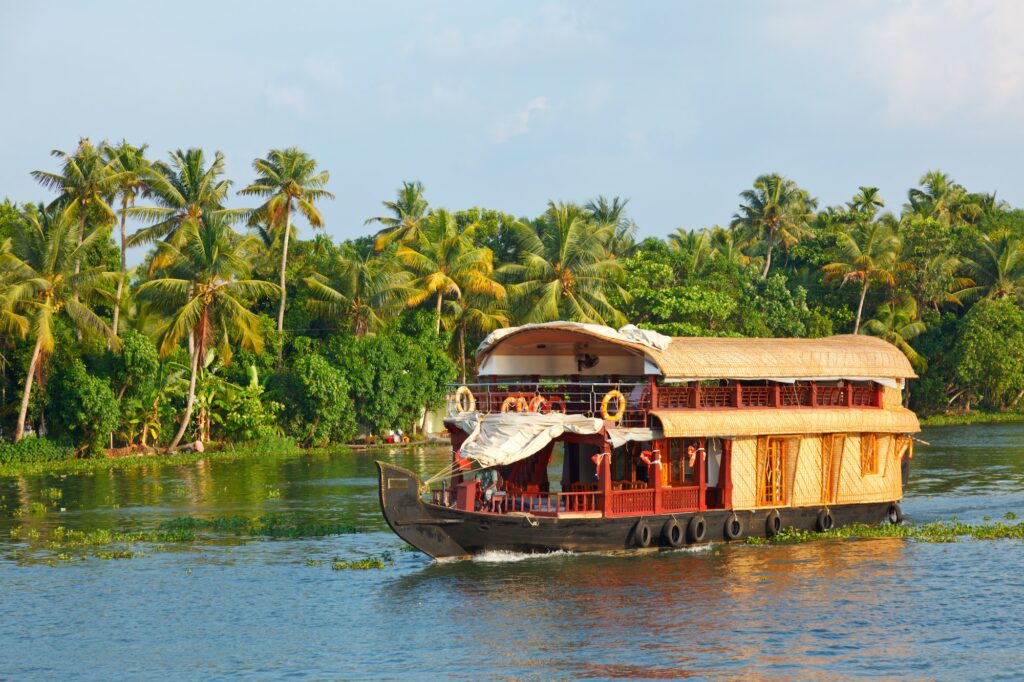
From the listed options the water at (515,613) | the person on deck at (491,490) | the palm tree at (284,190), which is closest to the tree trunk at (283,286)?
the palm tree at (284,190)

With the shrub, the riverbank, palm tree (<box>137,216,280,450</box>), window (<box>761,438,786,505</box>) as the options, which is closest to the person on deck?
window (<box>761,438,786,505</box>)

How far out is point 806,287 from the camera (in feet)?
212

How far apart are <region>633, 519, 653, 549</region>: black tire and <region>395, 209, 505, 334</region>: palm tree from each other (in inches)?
1114

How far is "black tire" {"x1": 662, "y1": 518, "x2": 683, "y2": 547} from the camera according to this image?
76.6 ft

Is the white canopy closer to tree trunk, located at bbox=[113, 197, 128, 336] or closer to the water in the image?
the water

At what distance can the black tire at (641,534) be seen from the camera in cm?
2302

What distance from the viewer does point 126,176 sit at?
44.5m

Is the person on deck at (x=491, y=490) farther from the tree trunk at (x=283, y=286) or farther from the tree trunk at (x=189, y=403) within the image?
the tree trunk at (x=283, y=286)

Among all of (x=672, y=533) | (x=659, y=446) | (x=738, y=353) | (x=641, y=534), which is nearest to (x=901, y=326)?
(x=738, y=353)

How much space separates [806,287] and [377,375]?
1008 inches

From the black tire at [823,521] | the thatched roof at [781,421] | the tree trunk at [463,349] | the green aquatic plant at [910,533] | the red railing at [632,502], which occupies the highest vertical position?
the tree trunk at [463,349]

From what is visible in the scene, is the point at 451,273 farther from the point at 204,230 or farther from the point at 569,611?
Result: the point at 569,611

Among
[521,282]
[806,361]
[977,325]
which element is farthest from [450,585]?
[977,325]

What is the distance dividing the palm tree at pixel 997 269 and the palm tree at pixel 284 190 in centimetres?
3194
